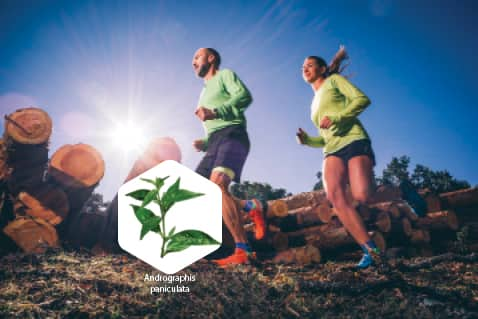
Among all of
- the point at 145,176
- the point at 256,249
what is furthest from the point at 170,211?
the point at 256,249

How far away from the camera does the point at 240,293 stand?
2.11 m

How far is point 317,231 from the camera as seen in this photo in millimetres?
Result: 3850

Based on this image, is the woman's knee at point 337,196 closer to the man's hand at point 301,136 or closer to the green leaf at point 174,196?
the man's hand at point 301,136

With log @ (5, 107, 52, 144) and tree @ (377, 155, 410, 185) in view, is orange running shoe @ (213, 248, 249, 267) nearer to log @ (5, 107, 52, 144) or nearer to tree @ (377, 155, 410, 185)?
log @ (5, 107, 52, 144)

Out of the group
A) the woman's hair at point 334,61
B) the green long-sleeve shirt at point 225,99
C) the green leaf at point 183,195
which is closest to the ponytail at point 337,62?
the woman's hair at point 334,61

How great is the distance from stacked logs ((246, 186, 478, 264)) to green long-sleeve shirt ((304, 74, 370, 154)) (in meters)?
1.12

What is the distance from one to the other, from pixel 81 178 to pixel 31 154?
2.65 feet

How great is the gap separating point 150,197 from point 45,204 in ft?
6.46

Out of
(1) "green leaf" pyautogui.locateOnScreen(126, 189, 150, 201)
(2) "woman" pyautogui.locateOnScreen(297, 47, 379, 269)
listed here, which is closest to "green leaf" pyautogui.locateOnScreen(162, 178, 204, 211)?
(1) "green leaf" pyautogui.locateOnScreen(126, 189, 150, 201)

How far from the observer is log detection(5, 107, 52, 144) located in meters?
3.65

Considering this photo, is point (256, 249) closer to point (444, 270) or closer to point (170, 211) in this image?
point (170, 211)

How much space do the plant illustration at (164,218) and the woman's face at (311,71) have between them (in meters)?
2.06

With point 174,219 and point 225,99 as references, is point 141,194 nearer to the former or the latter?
point 174,219

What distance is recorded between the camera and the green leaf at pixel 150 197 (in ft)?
8.28
